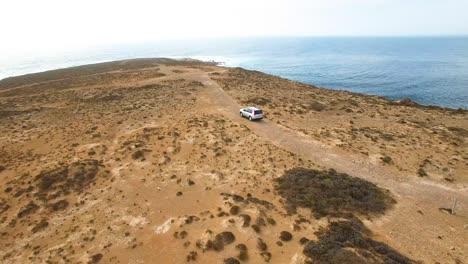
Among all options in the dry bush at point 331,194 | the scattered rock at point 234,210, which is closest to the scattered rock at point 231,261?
the scattered rock at point 234,210

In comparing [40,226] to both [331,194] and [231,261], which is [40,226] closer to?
[231,261]

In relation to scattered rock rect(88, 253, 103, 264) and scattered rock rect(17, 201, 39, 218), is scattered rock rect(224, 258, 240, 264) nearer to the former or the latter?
scattered rock rect(88, 253, 103, 264)

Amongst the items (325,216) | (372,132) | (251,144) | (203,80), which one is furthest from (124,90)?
(325,216)

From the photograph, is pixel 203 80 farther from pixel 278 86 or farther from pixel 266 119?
pixel 266 119

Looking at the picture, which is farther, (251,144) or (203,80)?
(203,80)

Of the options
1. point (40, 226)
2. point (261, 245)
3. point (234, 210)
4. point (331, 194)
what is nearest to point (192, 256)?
point (261, 245)

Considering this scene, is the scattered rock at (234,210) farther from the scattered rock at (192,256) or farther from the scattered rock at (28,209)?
the scattered rock at (28,209)

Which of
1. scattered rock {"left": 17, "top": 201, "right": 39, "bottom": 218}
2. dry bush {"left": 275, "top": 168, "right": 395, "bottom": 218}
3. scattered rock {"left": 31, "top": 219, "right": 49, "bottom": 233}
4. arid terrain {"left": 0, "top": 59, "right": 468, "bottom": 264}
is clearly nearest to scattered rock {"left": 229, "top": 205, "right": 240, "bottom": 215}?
arid terrain {"left": 0, "top": 59, "right": 468, "bottom": 264}

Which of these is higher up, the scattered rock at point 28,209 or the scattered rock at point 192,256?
the scattered rock at point 28,209

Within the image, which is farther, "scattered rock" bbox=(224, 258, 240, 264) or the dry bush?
the dry bush
